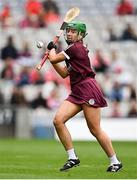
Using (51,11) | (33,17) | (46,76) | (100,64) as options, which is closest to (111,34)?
(100,64)

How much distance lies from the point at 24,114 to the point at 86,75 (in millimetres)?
12961

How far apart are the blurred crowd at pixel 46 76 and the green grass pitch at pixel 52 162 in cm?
414

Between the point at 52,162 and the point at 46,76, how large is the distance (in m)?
12.2

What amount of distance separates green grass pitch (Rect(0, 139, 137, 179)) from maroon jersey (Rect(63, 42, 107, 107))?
1.05 m

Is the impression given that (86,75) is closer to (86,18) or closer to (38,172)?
(38,172)

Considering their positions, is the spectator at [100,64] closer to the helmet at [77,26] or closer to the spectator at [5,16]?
the spectator at [5,16]

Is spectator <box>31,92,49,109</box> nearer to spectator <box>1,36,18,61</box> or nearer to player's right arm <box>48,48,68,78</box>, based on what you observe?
spectator <box>1,36,18,61</box>

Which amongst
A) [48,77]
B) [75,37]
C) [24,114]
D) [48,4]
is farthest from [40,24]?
[75,37]

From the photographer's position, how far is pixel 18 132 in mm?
26016

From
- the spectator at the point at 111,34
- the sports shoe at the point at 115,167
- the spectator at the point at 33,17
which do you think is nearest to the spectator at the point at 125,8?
the spectator at the point at 111,34

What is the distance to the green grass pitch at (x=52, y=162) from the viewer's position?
1223 centimetres

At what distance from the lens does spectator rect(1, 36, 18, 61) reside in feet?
91.7

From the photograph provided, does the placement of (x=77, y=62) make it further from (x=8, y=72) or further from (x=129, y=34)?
(x=129, y=34)

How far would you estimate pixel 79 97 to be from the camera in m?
12.9
